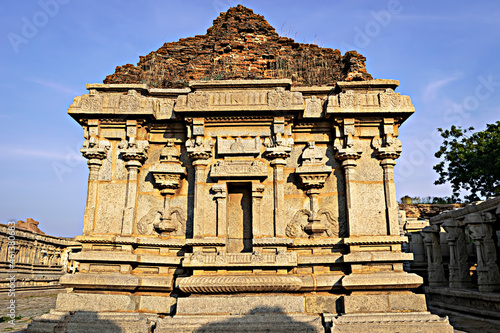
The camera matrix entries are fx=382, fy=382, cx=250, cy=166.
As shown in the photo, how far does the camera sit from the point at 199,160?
879 cm

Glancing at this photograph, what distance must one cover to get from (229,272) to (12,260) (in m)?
16.7

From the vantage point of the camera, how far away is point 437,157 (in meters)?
31.8

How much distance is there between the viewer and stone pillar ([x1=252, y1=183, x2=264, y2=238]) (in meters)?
8.40

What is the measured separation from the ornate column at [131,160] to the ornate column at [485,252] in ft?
37.1

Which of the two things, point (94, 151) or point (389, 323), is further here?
point (94, 151)

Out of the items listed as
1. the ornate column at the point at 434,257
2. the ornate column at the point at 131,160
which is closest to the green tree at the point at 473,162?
the ornate column at the point at 434,257

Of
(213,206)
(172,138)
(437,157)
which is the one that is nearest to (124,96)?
(172,138)

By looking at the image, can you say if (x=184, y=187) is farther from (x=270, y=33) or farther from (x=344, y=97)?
(x=270, y=33)

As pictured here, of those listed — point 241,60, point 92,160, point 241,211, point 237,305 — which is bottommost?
point 237,305

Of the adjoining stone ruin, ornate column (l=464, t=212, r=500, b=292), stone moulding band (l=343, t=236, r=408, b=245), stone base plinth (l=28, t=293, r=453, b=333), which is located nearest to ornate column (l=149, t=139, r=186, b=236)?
stone base plinth (l=28, t=293, r=453, b=333)

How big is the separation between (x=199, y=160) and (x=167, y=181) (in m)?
0.90

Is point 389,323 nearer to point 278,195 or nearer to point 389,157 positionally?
point 278,195

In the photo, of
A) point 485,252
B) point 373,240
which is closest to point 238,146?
point 373,240

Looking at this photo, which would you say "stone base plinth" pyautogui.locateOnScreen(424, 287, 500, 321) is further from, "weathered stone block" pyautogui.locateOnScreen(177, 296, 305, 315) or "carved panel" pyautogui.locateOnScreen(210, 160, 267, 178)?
"carved panel" pyautogui.locateOnScreen(210, 160, 267, 178)
